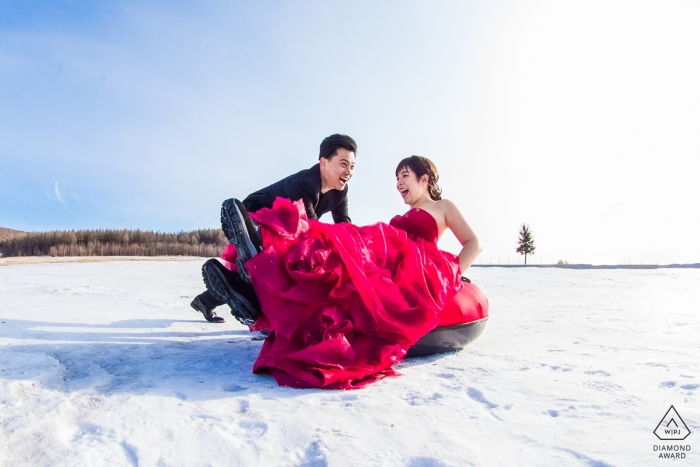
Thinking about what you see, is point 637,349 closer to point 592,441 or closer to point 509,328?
point 509,328

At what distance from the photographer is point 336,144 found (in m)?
3.88

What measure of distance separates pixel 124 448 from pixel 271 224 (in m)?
1.38

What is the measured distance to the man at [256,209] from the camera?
2.62m

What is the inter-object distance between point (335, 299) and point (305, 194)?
1.70 m

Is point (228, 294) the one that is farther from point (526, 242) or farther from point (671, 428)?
point (526, 242)

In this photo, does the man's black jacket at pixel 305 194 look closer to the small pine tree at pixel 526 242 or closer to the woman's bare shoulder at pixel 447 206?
the woman's bare shoulder at pixel 447 206

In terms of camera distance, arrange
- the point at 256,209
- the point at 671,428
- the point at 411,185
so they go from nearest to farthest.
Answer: the point at 671,428 → the point at 411,185 → the point at 256,209

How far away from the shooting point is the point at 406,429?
5.50 ft

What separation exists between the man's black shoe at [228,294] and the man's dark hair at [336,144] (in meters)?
1.63

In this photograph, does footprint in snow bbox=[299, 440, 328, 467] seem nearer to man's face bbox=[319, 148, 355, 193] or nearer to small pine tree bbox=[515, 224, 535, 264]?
man's face bbox=[319, 148, 355, 193]

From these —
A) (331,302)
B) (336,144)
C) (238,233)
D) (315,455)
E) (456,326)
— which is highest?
(336,144)

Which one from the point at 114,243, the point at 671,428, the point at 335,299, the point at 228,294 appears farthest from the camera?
the point at 114,243

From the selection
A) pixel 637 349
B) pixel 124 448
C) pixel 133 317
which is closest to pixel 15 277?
pixel 133 317

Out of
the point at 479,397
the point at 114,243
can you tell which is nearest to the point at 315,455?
the point at 479,397
